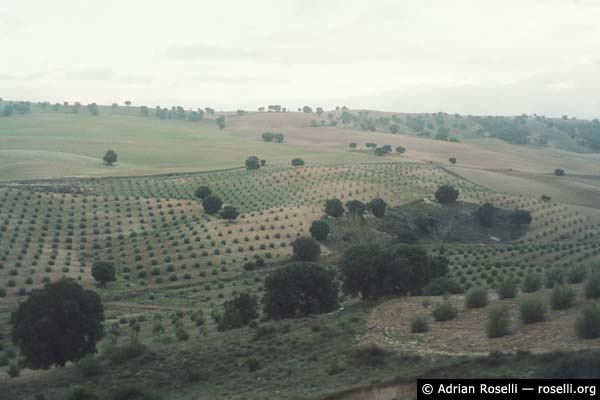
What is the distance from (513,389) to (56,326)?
20017 millimetres

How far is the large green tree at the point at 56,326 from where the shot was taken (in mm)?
28312

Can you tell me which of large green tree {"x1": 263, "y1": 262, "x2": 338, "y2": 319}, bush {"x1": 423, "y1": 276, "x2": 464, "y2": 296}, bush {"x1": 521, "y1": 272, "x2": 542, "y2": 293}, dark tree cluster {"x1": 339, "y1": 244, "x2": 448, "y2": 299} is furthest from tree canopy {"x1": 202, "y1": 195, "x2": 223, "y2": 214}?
bush {"x1": 521, "y1": 272, "x2": 542, "y2": 293}

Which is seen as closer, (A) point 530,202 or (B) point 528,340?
(B) point 528,340

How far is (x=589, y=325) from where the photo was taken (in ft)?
66.4

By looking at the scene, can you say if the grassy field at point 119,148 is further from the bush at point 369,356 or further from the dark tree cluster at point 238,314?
the bush at point 369,356

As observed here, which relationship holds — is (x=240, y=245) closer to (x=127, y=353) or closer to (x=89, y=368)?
(x=127, y=353)

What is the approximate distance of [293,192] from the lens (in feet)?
294

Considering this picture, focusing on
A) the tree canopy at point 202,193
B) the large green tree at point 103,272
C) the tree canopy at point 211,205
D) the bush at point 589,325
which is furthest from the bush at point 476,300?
the tree canopy at point 202,193

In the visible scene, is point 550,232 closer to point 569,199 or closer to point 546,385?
point 569,199

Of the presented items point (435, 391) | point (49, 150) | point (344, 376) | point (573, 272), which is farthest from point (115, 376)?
point (49, 150)

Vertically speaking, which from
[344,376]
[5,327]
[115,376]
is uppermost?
[344,376]

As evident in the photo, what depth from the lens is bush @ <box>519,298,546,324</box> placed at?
23578 mm

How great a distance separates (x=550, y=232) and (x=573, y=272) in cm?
4331

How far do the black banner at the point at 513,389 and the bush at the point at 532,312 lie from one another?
7.49 m
